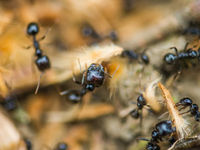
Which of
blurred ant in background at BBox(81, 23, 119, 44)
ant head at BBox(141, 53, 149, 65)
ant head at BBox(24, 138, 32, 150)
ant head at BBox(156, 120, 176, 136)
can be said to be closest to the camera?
ant head at BBox(156, 120, 176, 136)

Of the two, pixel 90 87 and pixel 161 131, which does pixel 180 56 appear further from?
pixel 90 87

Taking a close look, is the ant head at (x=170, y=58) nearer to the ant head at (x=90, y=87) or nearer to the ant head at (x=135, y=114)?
the ant head at (x=135, y=114)

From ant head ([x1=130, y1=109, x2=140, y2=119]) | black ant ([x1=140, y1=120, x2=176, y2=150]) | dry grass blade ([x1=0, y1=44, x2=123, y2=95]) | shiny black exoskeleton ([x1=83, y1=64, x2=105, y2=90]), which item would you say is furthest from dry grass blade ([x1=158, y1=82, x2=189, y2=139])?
dry grass blade ([x1=0, y1=44, x2=123, y2=95])

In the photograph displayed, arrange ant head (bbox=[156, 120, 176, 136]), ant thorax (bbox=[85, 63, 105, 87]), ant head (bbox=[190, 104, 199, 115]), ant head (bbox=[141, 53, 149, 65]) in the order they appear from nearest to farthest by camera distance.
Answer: ant head (bbox=[156, 120, 176, 136]) < ant head (bbox=[190, 104, 199, 115]) < ant thorax (bbox=[85, 63, 105, 87]) < ant head (bbox=[141, 53, 149, 65])

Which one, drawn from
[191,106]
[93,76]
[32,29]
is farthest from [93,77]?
[32,29]

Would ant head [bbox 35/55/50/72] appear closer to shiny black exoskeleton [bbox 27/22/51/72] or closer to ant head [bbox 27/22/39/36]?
shiny black exoskeleton [bbox 27/22/51/72]

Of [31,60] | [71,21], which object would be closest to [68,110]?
[31,60]
